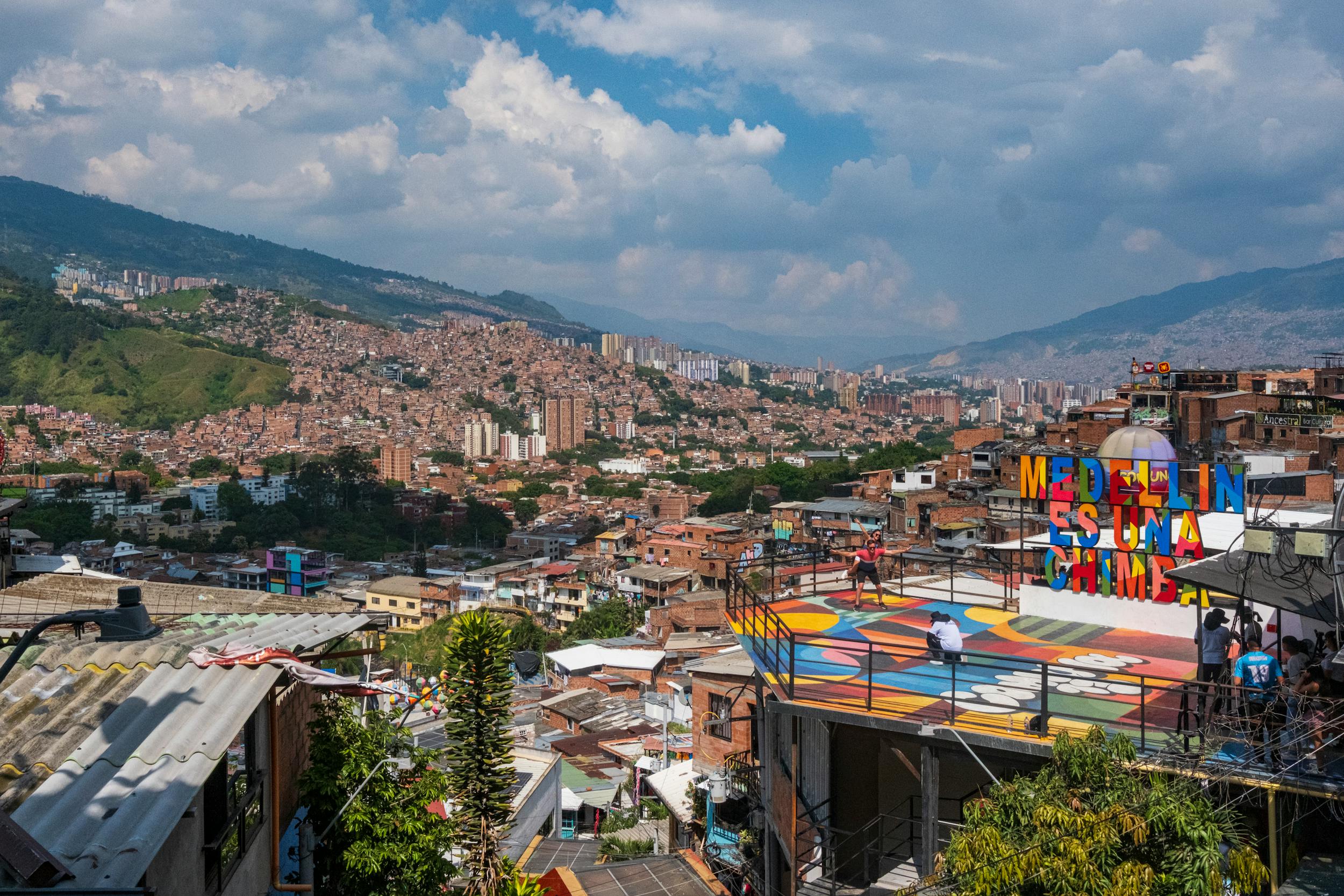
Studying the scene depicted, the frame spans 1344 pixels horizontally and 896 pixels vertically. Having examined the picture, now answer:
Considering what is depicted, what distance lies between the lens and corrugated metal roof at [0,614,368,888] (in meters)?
3.02

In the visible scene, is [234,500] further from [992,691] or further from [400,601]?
[992,691]

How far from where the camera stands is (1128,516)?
9.71 metres

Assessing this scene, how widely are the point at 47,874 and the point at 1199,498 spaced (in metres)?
9.52

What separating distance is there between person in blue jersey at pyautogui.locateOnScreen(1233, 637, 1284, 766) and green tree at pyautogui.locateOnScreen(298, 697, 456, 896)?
→ 4444 millimetres

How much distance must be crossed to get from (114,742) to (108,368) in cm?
13897

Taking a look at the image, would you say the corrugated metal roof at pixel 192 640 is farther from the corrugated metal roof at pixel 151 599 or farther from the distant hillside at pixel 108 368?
the distant hillside at pixel 108 368

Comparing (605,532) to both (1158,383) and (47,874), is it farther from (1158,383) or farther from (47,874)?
(47,874)

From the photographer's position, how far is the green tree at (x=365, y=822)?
609cm

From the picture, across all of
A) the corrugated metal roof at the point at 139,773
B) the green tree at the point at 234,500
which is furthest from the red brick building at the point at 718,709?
the green tree at the point at 234,500

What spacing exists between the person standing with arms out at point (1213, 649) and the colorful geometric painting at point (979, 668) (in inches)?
8.3

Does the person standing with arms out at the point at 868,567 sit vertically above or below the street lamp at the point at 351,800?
above

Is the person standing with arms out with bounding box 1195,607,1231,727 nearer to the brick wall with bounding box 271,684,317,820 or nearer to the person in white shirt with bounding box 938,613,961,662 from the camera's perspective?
the person in white shirt with bounding box 938,613,961,662

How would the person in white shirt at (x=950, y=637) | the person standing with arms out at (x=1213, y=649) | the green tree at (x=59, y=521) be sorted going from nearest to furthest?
the person standing with arms out at (x=1213, y=649), the person in white shirt at (x=950, y=637), the green tree at (x=59, y=521)

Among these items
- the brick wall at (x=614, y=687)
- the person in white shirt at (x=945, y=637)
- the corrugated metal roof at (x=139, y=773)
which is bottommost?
the brick wall at (x=614, y=687)
